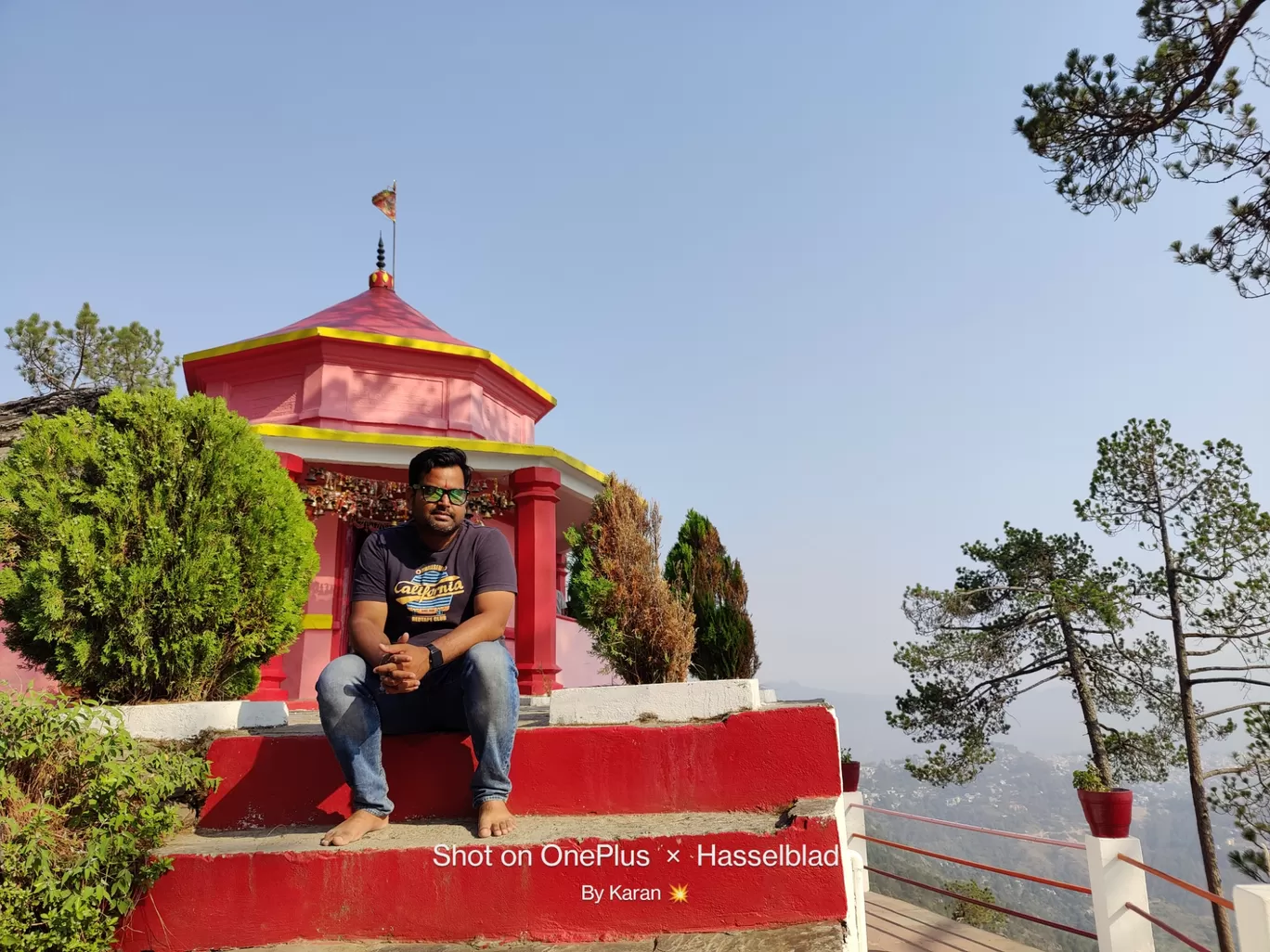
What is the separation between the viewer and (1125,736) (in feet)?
50.6

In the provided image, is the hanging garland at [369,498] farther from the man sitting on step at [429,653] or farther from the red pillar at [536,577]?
the man sitting on step at [429,653]

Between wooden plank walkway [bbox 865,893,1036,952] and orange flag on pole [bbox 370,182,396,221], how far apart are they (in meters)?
13.8

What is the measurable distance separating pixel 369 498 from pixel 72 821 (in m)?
6.38

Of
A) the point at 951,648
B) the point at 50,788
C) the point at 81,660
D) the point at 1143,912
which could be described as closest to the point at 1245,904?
the point at 1143,912

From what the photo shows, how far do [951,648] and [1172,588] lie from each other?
13.5 feet

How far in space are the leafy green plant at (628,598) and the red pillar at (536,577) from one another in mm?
3608

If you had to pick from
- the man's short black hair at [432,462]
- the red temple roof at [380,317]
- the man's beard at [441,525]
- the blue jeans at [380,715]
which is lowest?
the blue jeans at [380,715]

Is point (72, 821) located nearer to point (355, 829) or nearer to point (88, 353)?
point (355, 829)

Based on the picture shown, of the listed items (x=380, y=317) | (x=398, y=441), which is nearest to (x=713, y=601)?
(x=398, y=441)

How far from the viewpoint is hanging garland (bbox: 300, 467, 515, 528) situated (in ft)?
29.1

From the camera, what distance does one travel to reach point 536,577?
29.1 feet

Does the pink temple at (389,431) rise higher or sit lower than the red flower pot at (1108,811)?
higher

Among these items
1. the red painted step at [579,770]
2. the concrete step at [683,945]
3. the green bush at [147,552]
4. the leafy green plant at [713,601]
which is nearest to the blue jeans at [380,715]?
the red painted step at [579,770]

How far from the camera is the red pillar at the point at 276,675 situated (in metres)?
7.45
